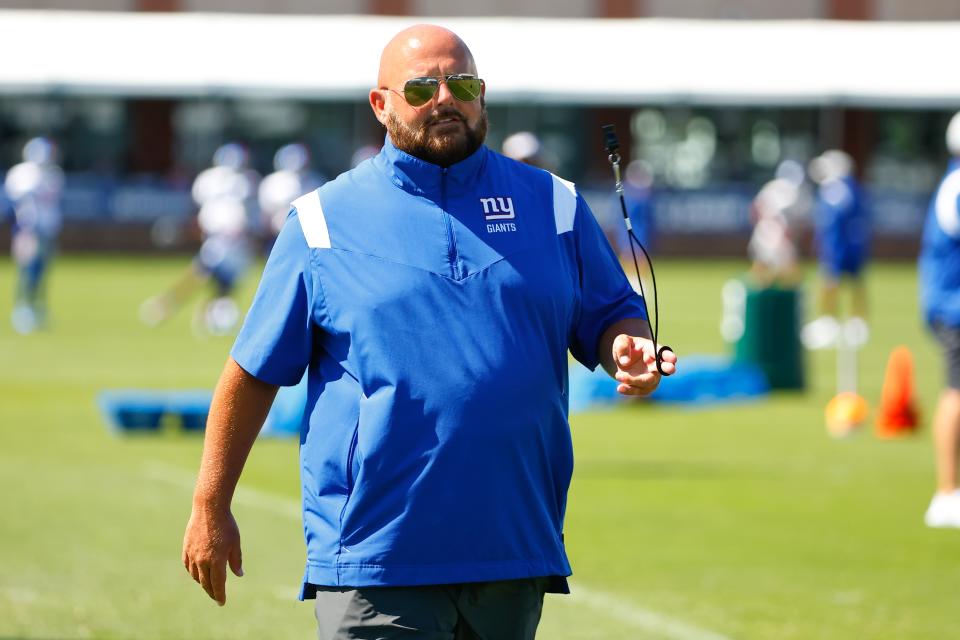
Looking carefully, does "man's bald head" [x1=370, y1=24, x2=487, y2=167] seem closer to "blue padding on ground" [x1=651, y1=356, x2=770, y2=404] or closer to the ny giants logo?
the ny giants logo

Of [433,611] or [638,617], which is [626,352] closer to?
[433,611]

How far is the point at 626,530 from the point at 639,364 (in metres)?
6.22

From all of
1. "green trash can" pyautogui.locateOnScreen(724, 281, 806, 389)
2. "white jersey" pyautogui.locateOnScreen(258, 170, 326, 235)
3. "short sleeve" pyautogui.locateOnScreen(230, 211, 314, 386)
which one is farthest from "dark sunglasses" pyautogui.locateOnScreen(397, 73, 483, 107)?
"white jersey" pyautogui.locateOnScreen(258, 170, 326, 235)

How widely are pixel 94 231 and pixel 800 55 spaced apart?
63.1 ft

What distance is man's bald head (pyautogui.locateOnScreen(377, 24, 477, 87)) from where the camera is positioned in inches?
167

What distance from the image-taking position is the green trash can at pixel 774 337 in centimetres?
1755

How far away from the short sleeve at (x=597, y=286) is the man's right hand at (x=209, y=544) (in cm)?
105

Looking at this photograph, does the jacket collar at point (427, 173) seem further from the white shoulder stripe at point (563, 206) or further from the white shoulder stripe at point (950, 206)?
the white shoulder stripe at point (950, 206)

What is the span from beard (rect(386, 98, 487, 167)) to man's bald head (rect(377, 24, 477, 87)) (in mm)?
111

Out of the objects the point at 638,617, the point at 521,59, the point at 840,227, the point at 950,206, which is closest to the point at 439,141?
the point at 638,617

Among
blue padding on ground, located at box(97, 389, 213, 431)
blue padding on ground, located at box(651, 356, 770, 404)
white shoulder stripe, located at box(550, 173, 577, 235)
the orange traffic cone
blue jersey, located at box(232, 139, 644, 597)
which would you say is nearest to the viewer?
blue jersey, located at box(232, 139, 644, 597)

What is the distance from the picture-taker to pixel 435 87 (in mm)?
4207

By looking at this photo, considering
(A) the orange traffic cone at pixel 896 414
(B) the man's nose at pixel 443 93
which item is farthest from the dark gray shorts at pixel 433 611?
(A) the orange traffic cone at pixel 896 414

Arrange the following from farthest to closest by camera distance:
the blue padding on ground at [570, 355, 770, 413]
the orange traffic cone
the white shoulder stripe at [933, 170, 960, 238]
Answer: the blue padding on ground at [570, 355, 770, 413]
the orange traffic cone
the white shoulder stripe at [933, 170, 960, 238]
